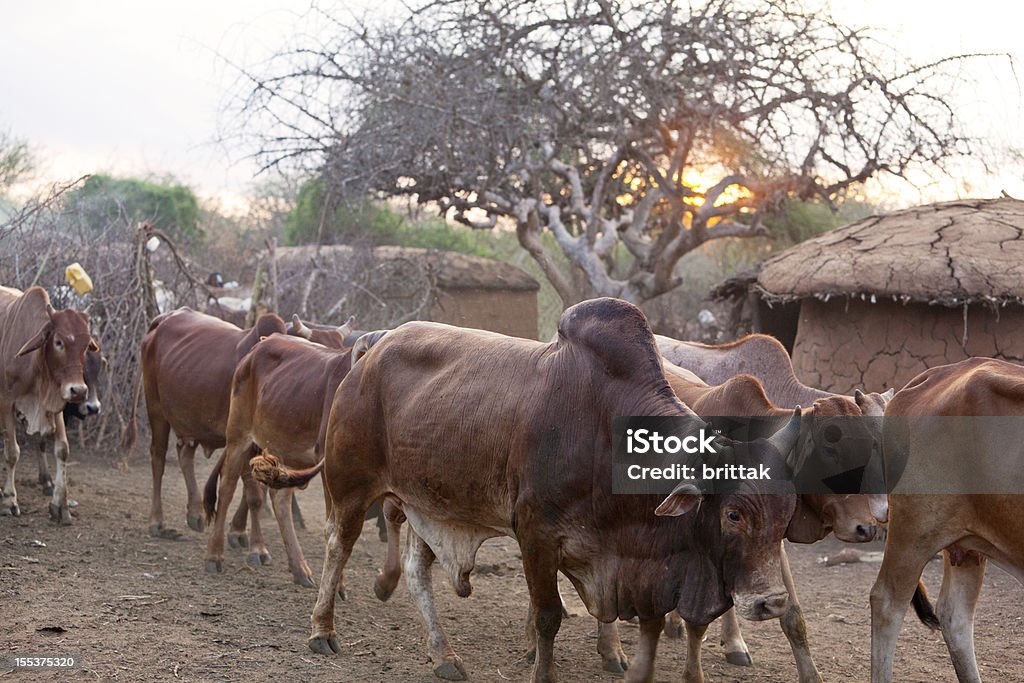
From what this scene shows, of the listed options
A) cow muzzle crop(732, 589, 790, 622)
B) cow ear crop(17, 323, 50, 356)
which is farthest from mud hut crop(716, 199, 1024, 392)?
cow ear crop(17, 323, 50, 356)

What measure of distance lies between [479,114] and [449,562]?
8793 millimetres

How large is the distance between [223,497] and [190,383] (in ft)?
4.79

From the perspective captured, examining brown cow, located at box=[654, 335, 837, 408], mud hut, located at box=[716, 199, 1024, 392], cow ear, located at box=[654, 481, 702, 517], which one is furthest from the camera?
mud hut, located at box=[716, 199, 1024, 392]

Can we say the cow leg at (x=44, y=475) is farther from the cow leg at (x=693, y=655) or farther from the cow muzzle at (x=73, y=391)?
the cow leg at (x=693, y=655)

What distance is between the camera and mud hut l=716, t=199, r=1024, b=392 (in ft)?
28.2

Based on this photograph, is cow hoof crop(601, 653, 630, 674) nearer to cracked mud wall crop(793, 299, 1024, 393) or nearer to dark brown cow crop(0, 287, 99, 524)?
cracked mud wall crop(793, 299, 1024, 393)

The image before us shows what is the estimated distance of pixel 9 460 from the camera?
27.0 ft

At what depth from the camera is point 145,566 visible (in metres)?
7.18

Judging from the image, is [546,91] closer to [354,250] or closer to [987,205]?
[354,250]

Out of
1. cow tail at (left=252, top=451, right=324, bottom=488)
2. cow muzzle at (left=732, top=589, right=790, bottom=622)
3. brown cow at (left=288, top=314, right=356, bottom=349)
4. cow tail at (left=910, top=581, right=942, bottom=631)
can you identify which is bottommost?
cow tail at (left=910, top=581, right=942, bottom=631)

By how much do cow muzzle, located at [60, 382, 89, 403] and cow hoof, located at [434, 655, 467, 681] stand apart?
165 inches

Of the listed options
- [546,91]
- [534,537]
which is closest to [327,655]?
[534,537]

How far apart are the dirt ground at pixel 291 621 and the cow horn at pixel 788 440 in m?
1.72

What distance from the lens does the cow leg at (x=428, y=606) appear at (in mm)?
5309
